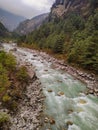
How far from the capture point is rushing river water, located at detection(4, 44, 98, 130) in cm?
2116

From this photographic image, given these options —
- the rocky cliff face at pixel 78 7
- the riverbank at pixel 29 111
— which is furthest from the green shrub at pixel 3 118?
the rocky cliff face at pixel 78 7

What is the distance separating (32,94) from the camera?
2917cm

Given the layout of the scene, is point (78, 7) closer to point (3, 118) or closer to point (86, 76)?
point (86, 76)

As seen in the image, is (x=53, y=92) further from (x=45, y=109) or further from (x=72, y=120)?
(x=72, y=120)

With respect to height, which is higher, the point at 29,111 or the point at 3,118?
the point at 3,118

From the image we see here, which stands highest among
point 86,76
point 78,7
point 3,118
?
point 78,7

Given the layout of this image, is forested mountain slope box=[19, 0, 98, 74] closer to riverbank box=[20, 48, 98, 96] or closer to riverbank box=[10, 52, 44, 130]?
riverbank box=[20, 48, 98, 96]

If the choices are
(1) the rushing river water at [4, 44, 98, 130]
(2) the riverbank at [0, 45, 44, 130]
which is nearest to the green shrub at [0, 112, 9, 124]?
(2) the riverbank at [0, 45, 44, 130]

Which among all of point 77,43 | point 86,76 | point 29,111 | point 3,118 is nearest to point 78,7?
point 77,43

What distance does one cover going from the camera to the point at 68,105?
26.4 metres

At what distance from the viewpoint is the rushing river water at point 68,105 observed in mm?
21156

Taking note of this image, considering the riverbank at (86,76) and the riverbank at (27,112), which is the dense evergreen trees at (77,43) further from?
the riverbank at (27,112)

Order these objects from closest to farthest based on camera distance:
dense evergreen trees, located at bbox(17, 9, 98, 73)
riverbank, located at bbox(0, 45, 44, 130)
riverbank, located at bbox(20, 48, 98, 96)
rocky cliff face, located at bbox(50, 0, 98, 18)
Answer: riverbank, located at bbox(0, 45, 44, 130)
riverbank, located at bbox(20, 48, 98, 96)
dense evergreen trees, located at bbox(17, 9, 98, 73)
rocky cliff face, located at bbox(50, 0, 98, 18)

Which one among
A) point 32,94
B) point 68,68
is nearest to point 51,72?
point 68,68
